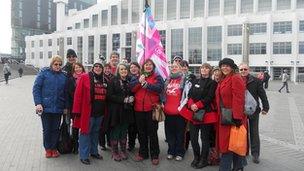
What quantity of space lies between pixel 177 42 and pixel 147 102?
207 ft

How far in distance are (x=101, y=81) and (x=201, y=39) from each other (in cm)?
6080

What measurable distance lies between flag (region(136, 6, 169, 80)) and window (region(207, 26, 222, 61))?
56.8m

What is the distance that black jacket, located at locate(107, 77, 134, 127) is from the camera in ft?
22.8

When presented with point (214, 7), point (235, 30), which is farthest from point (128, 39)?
point (235, 30)

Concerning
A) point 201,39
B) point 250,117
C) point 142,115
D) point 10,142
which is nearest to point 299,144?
point 250,117

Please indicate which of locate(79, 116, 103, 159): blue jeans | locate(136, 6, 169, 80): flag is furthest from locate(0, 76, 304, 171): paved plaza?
locate(136, 6, 169, 80): flag

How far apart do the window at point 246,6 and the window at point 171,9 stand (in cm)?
1376

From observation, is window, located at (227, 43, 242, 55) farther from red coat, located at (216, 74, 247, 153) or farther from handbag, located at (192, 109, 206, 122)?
red coat, located at (216, 74, 247, 153)

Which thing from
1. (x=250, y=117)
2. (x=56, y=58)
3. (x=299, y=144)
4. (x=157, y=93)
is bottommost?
(x=299, y=144)

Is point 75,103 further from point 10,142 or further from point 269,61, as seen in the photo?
point 269,61

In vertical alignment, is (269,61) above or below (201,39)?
below

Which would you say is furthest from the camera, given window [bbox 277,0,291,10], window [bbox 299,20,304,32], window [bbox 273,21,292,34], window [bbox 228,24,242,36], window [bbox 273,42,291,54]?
window [bbox 277,0,291,10]

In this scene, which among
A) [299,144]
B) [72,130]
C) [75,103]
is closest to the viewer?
[75,103]

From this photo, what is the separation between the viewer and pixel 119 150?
7.51 m
